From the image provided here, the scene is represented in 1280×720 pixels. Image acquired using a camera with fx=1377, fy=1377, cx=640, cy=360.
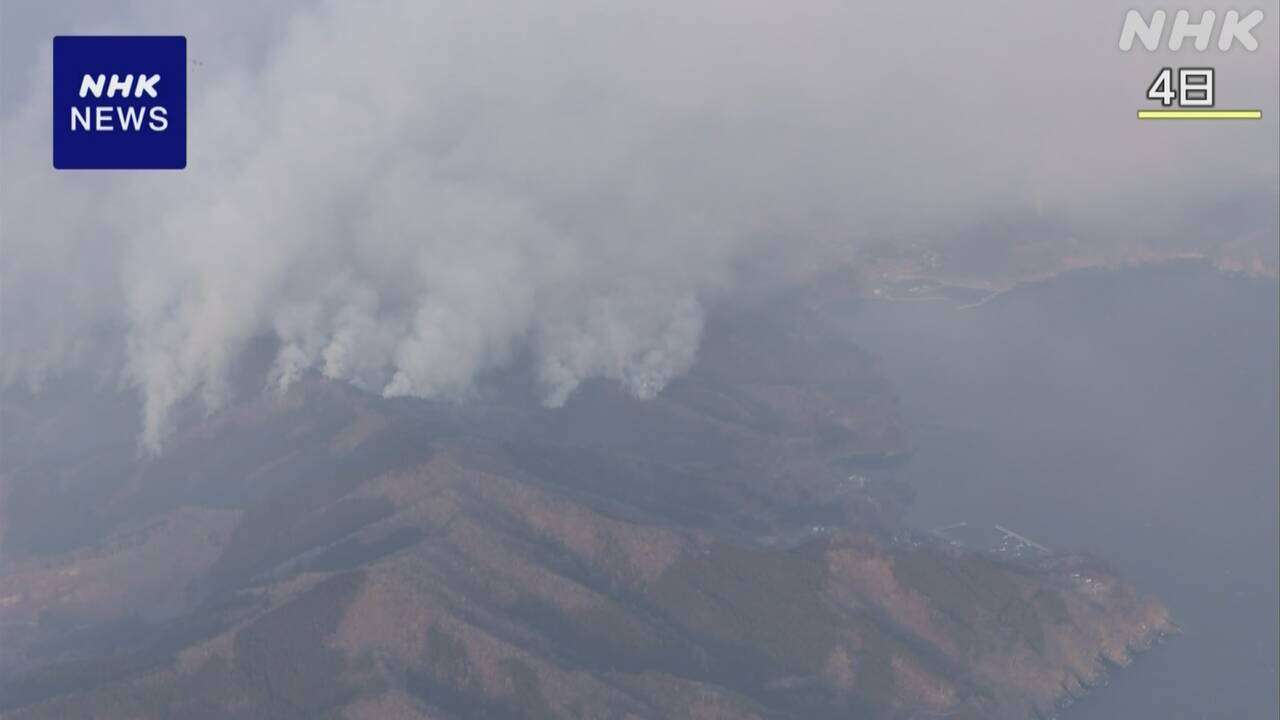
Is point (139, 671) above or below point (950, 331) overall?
below

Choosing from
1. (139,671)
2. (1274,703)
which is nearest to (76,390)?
(139,671)

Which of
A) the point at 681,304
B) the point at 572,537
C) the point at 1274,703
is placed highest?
the point at 681,304

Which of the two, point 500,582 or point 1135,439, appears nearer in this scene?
point 500,582

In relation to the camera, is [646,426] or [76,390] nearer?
[646,426]

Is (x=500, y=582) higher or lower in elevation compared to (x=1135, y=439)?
lower

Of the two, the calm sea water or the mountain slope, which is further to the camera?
the calm sea water

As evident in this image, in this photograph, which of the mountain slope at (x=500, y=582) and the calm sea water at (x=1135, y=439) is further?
the calm sea water at (x=1135, y=439)

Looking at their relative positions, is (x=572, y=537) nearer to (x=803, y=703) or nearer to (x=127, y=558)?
(x=803, y=703)

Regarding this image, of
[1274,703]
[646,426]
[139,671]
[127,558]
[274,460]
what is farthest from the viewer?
[646,426]
